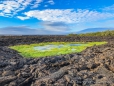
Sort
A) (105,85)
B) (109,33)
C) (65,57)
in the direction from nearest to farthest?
(105,85) < (65,57) < (109,33)

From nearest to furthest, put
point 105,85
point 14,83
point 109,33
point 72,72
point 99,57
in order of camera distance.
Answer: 1. point 105,85
2. point 14,83
3. point 72,72
4. point 99,57
5. point 109,33

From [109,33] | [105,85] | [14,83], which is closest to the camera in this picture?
[105,85]

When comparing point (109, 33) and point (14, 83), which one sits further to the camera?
point (109, 33)

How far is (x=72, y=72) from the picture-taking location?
1399 cm

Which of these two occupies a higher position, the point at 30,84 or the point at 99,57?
the point at 99,57

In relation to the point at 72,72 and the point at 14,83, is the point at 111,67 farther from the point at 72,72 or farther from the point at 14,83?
the point at 14,83

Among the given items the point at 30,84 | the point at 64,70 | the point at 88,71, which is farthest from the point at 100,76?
the point at 30,84

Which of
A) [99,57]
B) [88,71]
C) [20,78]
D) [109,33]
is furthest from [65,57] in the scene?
[109,33]

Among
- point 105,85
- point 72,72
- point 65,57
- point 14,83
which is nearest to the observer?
point 105,85

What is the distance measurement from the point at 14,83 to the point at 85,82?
3.70m

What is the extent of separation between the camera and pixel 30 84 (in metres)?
13.5

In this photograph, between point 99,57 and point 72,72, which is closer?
point 72,72

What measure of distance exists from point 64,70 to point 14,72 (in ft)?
9.77

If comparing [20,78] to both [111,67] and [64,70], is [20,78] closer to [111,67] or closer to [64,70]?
[64,70]
